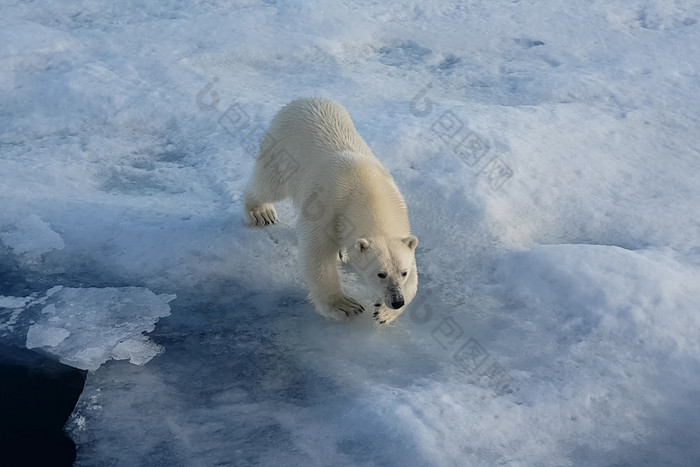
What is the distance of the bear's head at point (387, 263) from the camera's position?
3377 mm

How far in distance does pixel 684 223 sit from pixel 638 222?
0.84ft

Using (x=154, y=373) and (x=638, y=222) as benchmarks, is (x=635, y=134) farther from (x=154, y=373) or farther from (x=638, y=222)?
(x=154, y=373)

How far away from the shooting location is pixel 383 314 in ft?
12.2

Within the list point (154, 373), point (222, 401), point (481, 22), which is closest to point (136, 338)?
point (154, 373)

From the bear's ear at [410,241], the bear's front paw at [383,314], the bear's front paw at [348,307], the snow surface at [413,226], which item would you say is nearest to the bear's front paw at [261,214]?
the snow surface at [413,226]

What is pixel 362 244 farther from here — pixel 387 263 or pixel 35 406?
pixel 35 406

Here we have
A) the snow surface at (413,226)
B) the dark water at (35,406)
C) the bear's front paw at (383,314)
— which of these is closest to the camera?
the dark water at (35,406)

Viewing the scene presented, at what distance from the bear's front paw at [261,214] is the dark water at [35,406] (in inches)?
56.2

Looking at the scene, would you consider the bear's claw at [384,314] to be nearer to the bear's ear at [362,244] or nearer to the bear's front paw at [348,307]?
the bear's front paw at [348,307]

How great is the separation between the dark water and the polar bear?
4.05ft

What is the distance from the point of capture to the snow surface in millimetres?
3180

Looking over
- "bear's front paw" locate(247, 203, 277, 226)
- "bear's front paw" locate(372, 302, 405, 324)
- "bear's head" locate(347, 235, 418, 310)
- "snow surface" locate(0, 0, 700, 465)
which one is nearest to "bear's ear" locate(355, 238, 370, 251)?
"bear's head" locate(347, 235, 418, 310)

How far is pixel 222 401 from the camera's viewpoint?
3324mm

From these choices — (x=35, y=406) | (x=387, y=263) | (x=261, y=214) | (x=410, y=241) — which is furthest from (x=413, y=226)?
(x=35, y=406)
